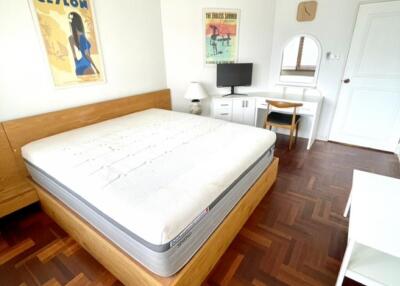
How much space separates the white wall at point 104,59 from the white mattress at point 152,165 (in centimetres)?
39

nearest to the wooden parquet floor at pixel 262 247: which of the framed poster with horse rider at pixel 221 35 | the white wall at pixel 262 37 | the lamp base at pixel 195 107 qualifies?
the lamp base at pixel 195 107

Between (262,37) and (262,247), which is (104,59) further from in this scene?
(262,247)

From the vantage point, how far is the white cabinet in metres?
3.46

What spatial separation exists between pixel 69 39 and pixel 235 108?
2355 millimetres

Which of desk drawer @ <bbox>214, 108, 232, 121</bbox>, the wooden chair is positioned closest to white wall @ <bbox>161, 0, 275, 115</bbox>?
desk drawer @ <bbox>214, 108, 232, 121</bbox>

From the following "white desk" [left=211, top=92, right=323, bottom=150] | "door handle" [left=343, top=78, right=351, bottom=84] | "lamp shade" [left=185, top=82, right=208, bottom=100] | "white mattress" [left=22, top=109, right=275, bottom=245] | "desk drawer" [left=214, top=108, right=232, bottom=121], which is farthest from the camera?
"desk drawer" [left=214, top=108, right=232, bottom=121]

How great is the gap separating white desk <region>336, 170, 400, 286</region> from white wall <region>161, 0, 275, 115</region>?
269 cm

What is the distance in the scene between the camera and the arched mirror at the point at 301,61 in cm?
327

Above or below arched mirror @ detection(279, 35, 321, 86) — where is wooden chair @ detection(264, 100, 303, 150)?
below

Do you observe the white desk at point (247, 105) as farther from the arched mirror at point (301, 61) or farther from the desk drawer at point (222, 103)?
the arched mirror at point (301, 61)

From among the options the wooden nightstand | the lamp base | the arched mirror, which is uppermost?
the arched mirror

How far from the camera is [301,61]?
134 inches

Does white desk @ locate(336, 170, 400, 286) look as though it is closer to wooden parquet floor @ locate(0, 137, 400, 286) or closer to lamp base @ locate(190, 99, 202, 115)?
wooden parquet floor @ locate(0, 137, 400, 286)

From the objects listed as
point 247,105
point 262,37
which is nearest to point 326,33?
point 262,37
